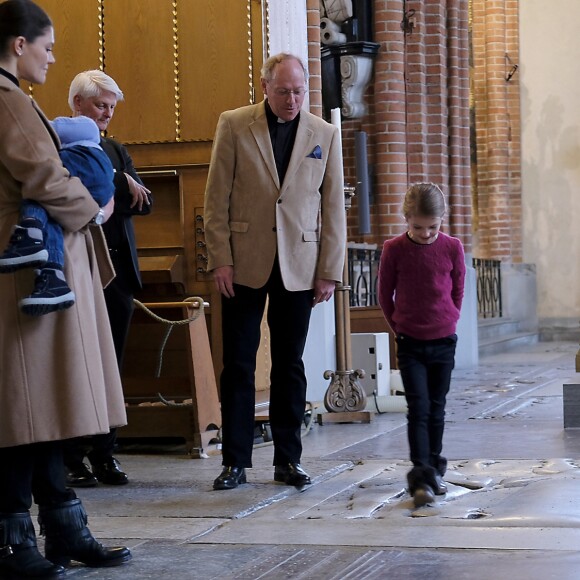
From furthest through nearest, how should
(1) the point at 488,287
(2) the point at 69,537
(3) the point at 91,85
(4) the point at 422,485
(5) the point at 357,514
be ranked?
(1) the point at 488,287 → (3) the point at 91,85 → (4) the point at 422,485 → (5) the point at 357,514 → (2) the point at 69,537

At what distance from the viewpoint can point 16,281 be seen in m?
3.28

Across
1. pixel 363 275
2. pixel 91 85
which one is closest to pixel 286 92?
pixel 91 85

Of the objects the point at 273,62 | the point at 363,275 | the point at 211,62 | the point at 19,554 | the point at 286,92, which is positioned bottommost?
the point at 19,554

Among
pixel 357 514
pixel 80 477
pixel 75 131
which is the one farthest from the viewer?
pixel 80 477

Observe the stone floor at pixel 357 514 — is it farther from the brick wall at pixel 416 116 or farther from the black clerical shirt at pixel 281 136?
the brick wall at pixel 416 116

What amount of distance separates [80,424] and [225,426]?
1772 millimetres

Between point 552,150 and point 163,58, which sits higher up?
point 552,150

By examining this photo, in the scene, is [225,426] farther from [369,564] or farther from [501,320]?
[501,320]

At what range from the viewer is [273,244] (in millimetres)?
4941

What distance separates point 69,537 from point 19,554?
165mm

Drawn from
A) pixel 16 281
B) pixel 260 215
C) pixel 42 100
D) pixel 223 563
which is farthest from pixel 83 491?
pixel 42 100

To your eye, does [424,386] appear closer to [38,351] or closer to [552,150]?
[38,351]

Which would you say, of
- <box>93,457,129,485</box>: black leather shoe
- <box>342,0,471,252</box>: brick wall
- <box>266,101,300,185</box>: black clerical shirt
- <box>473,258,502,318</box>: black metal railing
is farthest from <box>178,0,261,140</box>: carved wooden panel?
<box>473,258,502,318</box>: black metal railing

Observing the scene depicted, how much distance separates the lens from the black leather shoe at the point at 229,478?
4.93 metres
